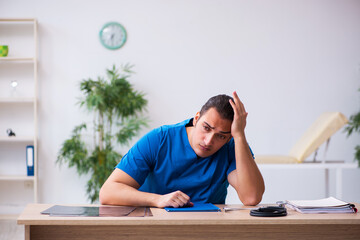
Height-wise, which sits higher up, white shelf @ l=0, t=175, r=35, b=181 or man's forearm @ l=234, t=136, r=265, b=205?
man's forearm @ l=234, t=136, r=265, b=205

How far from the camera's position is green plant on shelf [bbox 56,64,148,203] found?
14.5 ft

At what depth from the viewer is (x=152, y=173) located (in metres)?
1.96

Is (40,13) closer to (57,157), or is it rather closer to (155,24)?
(155,24)

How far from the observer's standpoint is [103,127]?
464cm

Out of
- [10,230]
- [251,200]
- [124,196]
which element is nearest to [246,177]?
[251,200]

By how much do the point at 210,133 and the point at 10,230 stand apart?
2781 mm

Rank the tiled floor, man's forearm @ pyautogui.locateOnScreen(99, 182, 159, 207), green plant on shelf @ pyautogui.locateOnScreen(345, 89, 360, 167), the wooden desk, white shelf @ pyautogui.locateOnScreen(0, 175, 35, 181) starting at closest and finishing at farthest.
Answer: the wooden desk
man's forearm @ pyautogui.locateOnScreen(99, 182, 159, 207)
the tiled floor
white shelf @ pyautogui.locateOnScreen(0, 175, 35, 181)
green plant on shelf @ pyautogui.locateOnScreen(345, 89, 360, 167)

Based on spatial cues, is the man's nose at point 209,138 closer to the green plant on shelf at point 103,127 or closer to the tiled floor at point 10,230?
the tiled floor at point 10,230

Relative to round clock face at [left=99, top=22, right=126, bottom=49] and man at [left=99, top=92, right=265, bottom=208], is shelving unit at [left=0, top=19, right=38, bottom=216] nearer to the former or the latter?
round clock face at [left=99, top=22, right=126, bottom=49]

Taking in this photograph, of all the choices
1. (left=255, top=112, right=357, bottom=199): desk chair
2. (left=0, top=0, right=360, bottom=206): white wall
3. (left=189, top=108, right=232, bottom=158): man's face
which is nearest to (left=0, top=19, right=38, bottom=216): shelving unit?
(left=0, top=0, right=360, bottom=206): white wall

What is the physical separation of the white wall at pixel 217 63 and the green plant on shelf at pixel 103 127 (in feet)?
0.55

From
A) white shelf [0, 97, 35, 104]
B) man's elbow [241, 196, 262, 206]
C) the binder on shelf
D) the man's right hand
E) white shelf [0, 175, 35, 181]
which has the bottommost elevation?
white shelf [0, 175, 35, 181]

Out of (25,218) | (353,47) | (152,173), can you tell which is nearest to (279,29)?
(353,47)

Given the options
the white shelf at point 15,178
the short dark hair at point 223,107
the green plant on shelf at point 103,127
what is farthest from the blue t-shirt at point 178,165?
the white shelf at point 15,178
